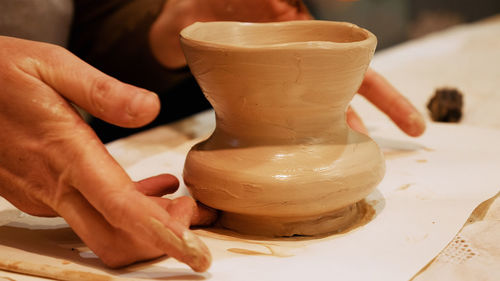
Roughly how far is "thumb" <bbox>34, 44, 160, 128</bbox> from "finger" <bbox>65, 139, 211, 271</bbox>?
0.15 ft

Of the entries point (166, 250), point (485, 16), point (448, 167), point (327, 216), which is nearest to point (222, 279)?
point (166, 250)

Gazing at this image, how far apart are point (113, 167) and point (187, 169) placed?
156mm

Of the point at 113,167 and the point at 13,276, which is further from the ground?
the point at 113,167

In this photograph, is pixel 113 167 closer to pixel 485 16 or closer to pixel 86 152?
pixel 86 152

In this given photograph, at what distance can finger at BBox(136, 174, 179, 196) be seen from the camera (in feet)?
2.34

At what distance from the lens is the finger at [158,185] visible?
2.34ft

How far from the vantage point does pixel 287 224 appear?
689 mm

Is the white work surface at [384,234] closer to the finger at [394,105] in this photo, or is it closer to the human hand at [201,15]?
the finger at [394,105]

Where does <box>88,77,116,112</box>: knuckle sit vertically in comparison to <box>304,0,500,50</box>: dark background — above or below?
above

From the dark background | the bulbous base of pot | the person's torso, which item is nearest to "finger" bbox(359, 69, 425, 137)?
the bulbous base of pot

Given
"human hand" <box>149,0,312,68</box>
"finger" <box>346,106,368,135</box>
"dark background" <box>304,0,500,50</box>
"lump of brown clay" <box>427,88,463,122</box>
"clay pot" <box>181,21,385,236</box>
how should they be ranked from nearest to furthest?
"clay pot" <box>181,21,385,236</box> < "finger" <box>346,106,368,135</box> < "human hand" <box>149,0,312,68</box> < "lump of brown clay" <box>427,88,463,122</box> < "dark background" <box>304,0,500,50</box>

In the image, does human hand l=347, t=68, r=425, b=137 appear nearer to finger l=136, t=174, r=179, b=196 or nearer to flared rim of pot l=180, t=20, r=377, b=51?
flared rim of pot l=180, t=20, r=377, b=51

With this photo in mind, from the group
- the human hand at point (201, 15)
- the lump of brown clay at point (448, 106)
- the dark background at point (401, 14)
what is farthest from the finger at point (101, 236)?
the dark background at point (401, 14)

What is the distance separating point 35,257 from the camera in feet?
2.07
